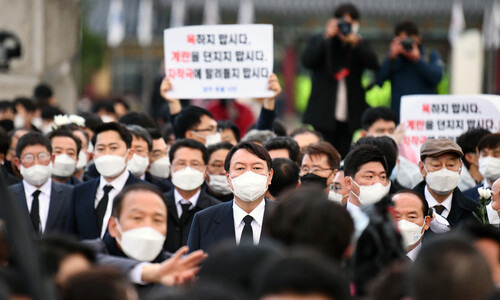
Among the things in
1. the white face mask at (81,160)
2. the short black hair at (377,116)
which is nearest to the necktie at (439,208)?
the short black hair at (377,116)

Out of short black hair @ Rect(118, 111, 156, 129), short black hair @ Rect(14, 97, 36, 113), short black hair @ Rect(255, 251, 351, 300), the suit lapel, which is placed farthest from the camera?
short black hair @ Rect(14, 97, 36, 113)

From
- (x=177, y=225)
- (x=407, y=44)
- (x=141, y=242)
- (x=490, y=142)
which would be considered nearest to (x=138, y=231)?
(x=141, y=242)

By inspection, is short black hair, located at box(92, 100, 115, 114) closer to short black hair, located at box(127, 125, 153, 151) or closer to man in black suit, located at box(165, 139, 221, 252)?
short black hair, located at box(127, 125, 153, 151)

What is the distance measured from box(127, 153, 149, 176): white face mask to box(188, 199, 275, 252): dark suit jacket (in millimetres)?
2325

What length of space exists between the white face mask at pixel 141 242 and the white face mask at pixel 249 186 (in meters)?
1.77

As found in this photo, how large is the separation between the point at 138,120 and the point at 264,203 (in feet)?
13.0

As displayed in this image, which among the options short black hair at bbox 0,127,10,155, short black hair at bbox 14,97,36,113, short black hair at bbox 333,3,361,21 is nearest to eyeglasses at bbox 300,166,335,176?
short black hair at bbox 0,127,10,155

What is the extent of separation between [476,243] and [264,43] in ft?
19.1

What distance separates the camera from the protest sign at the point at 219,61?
400 inches

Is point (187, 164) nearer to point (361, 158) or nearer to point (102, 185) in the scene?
point (102, 185)

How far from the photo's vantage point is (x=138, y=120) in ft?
36.2

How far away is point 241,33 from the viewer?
10250 mm

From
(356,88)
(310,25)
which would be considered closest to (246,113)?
(356,88)

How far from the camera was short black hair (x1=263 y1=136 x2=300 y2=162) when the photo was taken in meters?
8.93
